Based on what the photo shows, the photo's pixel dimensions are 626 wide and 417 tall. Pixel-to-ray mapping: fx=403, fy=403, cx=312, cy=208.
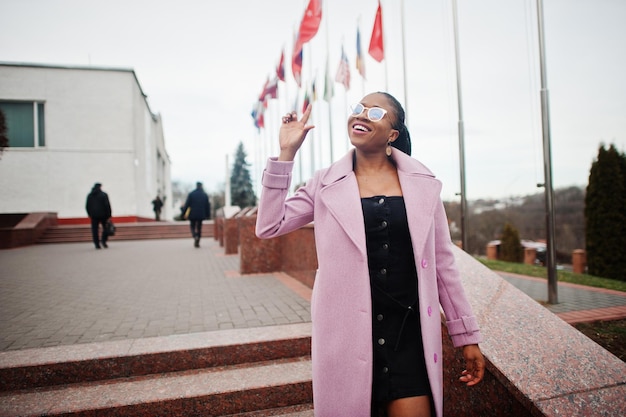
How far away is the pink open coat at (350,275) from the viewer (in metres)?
1.65

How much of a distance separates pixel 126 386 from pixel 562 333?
3.43 metres

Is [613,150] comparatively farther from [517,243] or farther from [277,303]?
[517,243]

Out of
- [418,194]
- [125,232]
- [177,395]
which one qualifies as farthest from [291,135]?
[125,232]

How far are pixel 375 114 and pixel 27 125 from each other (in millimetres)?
28821

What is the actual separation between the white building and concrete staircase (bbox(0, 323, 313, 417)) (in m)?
24.1

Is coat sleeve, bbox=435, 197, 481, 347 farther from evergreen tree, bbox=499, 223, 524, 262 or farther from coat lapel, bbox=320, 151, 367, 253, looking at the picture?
evergreen tree, bbox=499, 223, 524, 262

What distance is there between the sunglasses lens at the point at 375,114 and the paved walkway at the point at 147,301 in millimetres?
3318

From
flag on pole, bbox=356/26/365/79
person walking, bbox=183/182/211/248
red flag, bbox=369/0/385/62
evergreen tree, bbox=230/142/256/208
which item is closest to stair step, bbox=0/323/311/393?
red flag, bbox=369/0/385/62

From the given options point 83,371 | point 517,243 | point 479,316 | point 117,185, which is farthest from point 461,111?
point 117,185

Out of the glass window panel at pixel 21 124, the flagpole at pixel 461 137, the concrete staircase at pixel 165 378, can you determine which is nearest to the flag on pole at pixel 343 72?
the flagpole at pixel 461 137

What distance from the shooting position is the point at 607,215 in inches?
425

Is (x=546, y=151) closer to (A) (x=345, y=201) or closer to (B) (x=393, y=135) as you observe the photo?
(B) (x=393, y=135)

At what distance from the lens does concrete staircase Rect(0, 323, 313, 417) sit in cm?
314

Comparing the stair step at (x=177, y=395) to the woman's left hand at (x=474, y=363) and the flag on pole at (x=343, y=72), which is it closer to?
the woman's left hand at (x=474, y=363)
